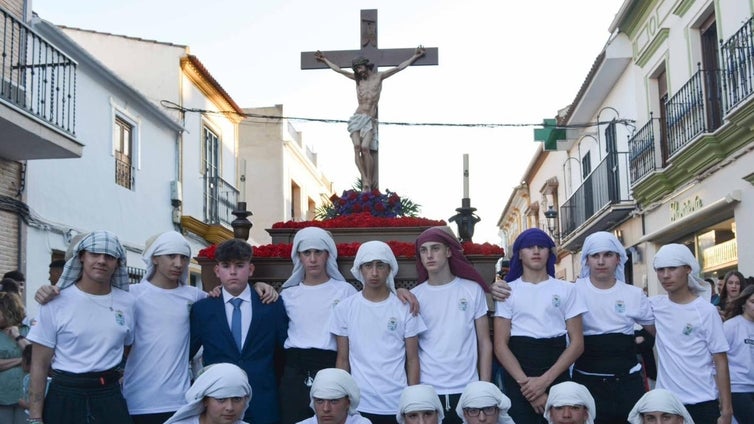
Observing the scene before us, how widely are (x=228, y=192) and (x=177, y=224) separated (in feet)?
12.5

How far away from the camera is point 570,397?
4.30 meters

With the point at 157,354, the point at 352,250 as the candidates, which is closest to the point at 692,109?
the point at 352,250

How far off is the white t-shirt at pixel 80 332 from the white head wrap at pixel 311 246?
1.21m

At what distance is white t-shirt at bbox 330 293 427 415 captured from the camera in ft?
15.3

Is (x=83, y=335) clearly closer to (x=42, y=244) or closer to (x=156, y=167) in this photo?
(x=42, y=244)

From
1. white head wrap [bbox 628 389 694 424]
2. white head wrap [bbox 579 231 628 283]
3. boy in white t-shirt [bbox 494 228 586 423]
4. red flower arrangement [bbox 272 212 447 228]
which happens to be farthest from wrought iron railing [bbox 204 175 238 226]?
white head wrap [bbox 628 389 694 424]

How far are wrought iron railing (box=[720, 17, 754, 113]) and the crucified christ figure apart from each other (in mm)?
4247

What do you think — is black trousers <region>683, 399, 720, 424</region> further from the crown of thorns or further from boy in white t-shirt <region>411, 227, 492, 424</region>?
the crown of thorns

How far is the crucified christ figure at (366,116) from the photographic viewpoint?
898 centimetres

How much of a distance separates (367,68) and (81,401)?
19.0ft

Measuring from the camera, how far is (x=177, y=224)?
17703 millimetres

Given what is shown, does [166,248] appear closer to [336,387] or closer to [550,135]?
[336,387]

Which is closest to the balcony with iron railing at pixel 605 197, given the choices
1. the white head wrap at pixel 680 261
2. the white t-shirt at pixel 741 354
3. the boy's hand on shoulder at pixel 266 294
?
the white t-shirt at pixel 741 354

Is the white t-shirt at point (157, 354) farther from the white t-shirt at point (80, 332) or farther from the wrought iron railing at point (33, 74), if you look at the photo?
the wrought iron railing at point (33, 74)
